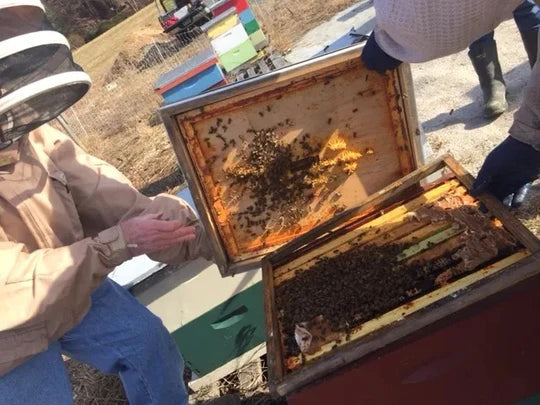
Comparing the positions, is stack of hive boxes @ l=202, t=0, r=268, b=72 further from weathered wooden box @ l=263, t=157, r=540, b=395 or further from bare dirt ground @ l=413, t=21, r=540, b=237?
weathered wooden box @ l=263, t=157, r=540, b=395

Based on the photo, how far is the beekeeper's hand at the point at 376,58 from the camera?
6.66ft

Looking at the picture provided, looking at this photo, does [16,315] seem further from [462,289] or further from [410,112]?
[410,112]

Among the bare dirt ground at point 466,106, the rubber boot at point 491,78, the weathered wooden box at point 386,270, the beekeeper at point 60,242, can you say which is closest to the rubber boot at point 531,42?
the rubber boot at point 491,78

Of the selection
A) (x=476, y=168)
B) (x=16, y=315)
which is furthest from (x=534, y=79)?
(x=476, y=168)

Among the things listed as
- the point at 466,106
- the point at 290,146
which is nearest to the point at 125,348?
the point at 290,146

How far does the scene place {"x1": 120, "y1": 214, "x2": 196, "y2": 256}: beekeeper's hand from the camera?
89.3 inches

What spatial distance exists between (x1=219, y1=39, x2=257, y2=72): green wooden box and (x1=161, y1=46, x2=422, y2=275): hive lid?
4317 millimetres

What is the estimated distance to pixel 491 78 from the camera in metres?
4.60

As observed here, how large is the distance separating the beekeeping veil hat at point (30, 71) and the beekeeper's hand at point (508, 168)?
179 cm

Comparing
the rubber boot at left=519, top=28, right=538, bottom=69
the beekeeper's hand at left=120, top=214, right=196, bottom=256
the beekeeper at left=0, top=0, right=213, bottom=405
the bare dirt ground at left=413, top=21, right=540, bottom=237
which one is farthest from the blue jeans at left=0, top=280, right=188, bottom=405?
the rubber boot at left=519, top=28, right=538, bottom=69

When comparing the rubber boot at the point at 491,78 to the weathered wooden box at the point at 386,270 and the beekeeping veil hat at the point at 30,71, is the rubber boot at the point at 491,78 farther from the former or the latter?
the beekeeping veil hat at the point at 30,71

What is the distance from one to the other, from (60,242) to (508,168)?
6.49 ft

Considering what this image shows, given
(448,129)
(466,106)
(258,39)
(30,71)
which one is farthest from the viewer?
(258,39)

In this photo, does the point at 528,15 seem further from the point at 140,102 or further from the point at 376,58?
the point at 140,102
